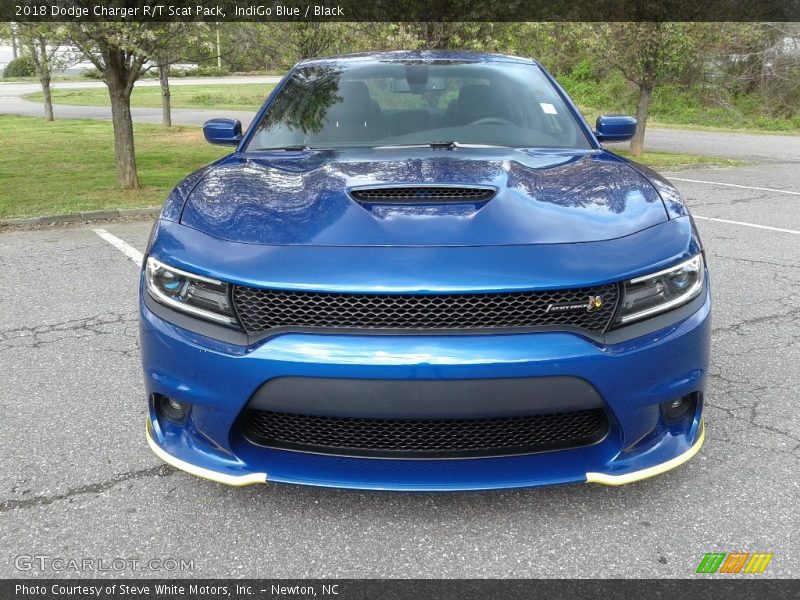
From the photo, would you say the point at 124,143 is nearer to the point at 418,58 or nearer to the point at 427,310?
the point at 418,58

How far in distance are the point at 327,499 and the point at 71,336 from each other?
7.84ft

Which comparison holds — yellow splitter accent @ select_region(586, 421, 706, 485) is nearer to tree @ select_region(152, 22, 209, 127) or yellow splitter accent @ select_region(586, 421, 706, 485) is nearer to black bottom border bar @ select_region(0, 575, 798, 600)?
black bottom border bar @ select_region(0, 575, 798, 600)

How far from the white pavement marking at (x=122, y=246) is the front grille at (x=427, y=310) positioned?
12.8 feet

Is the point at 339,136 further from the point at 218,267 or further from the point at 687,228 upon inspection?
the point at 687,228

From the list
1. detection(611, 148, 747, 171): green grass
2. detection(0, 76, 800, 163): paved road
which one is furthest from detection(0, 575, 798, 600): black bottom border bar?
detection(0, 76, 800, 163): paved road

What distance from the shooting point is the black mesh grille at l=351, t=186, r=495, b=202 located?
2283 millimetres

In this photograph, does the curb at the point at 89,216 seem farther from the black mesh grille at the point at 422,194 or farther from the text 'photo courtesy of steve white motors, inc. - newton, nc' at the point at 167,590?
the text 'photo courtesy of steve white motors, inc. - newton, nc' at the point at 167,590

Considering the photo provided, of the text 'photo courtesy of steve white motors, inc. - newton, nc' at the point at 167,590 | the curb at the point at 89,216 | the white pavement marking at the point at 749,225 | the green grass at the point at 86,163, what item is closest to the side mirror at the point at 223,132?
the text 'photo courtesy of steve white motors, inc. - newton, nc' at the point at 167,590

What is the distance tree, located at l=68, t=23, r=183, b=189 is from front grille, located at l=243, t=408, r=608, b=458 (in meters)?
6.36

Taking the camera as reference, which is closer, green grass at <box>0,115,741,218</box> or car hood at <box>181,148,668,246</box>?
car hood at <box>181,148,668,246</box>

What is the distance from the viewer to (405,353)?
1.89 meters

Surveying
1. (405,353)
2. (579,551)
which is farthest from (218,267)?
(579,551)

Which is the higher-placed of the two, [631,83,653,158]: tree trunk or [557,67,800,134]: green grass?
[631,83,653,158]: tree trunk

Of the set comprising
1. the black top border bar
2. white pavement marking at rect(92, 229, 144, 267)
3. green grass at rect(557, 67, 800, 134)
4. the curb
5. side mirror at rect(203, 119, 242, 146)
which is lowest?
green grass at rect(557, 67, 800, 134)
